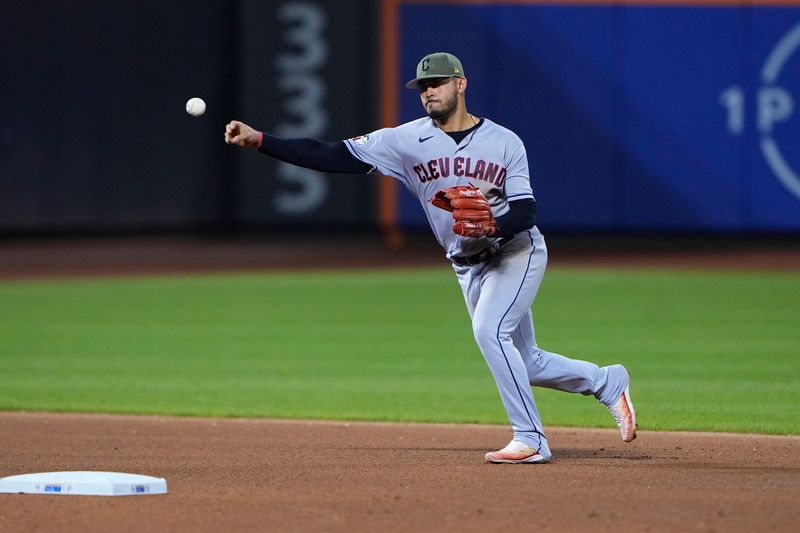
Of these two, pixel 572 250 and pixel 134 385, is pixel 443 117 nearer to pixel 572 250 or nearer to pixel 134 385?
pixel 134 385

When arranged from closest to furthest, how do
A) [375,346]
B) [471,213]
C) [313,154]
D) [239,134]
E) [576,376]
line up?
[471,213] < [239,134] < [313,154] < [576,376] < [375,346]

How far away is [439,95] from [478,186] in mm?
451

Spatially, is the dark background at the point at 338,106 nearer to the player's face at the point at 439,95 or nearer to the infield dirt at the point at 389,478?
the infield dirt at the point at 389,478

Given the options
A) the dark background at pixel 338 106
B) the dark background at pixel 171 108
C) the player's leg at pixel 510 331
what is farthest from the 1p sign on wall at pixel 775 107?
the player's leg at pixel 510 331

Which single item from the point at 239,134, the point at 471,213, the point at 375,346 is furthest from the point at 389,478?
the point at 375,346

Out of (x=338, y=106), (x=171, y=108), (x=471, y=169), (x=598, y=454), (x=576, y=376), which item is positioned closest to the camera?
(x=471, y=169)

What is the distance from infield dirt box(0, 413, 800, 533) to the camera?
4.93m

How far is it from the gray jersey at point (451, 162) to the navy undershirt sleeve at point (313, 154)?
4 cm

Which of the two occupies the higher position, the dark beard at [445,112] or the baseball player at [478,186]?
the dark beard at [445,112]

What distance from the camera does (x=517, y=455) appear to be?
6082mm

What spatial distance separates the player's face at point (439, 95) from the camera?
6.09 metres

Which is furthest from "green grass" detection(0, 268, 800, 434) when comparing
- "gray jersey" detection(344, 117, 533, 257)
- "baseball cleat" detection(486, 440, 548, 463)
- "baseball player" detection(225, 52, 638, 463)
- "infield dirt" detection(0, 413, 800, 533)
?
"gray jersey" detection(344, 117, 533, 257)

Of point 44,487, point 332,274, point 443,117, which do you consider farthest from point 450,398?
point 332,274

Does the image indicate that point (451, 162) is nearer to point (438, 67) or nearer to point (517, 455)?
point (438, 67)
